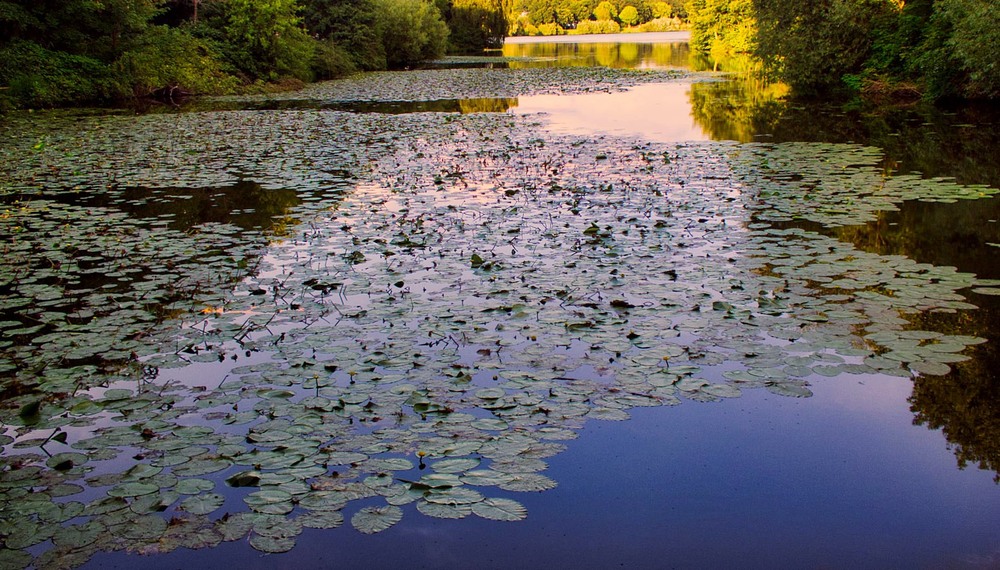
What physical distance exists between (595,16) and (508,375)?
468ft

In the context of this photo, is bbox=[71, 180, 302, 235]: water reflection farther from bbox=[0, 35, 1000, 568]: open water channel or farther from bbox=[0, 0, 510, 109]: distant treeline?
bbox=[0, 0, 510, 109]: distant treeline

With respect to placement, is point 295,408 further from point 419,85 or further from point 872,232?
point 419,85

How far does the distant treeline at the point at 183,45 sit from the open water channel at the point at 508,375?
53.9ft

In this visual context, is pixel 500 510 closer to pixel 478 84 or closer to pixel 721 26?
pixel 478 84

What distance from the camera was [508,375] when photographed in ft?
15.5

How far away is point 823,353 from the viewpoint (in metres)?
4.96

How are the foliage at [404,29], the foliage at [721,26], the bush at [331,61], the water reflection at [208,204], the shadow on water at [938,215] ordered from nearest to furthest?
the shadow on water at [938,215] → the water reflection at [208,204] → the bush at [331,61] → the foliage at [721,26] → the foliage at [404,29]

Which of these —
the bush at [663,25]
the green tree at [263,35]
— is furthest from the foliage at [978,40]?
the bush at [663,25]

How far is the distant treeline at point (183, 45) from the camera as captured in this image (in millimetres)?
24250

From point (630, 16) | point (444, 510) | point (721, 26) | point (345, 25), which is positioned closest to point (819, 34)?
point (444, 510)

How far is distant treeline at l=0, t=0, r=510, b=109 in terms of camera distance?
24250 mm

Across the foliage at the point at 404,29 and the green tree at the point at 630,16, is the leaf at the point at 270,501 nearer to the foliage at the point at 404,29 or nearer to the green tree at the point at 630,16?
the foliage at the point at 404,29

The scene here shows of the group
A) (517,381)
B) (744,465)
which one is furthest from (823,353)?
(517,381)

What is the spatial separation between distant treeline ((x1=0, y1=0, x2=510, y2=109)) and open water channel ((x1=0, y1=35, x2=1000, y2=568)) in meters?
16.4
